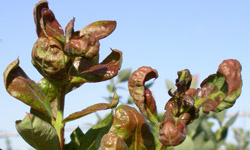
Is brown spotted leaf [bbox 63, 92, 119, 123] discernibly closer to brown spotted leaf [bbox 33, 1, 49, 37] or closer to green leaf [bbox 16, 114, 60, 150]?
green leaf [bbox 16, 114, 60, 150]

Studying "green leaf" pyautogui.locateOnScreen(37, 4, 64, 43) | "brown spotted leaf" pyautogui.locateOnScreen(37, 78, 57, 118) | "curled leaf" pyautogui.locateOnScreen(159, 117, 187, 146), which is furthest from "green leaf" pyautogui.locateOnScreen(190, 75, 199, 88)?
"curled leaf" pyautogui.locateOnScreen(159, 117, 187, 146)

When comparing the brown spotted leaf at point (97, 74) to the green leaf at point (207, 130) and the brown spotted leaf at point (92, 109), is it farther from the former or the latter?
the green leaf at point (207, 130)

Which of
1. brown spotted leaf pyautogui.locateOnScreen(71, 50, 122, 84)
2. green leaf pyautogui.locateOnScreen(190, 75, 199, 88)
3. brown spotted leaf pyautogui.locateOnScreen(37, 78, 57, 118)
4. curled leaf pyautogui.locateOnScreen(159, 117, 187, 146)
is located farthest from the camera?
green leaf pyautogui.locateOnScreen(190, 75, 199, 88)

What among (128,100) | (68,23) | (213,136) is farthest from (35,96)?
(128,100)

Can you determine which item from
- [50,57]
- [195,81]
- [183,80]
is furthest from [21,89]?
[195,81]

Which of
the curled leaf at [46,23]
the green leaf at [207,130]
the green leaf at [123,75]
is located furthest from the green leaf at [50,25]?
the green leaf at [123,75]

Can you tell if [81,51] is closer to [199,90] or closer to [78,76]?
[78,76]

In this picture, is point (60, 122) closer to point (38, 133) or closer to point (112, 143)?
point (38, 133)
